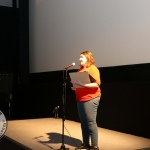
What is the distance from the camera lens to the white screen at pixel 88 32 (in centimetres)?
427

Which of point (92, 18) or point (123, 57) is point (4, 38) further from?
point (123, 57)

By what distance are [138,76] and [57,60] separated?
2.57m

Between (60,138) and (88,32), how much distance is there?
7.67ft

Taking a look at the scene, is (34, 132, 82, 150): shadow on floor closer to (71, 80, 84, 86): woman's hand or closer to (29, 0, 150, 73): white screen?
(71, 80, 84, 86): woman's hand

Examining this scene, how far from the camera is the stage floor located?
3309mm

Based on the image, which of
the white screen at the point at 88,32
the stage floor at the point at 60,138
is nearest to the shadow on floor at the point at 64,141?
the stage floor at the point at 60,138

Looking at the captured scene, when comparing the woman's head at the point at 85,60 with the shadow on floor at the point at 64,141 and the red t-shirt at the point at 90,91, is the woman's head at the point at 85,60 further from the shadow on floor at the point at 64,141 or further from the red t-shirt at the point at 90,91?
the shadow on floor at the point at 64,141

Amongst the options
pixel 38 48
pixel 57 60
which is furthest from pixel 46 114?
pixel 38 48

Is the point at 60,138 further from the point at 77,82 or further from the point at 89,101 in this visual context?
the point at 77,82

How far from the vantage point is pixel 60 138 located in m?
3.76

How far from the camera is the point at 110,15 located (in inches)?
188

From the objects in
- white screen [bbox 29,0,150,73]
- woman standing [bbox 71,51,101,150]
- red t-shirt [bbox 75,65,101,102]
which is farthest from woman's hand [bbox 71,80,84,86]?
white screen [bbox 29,0,150,73]

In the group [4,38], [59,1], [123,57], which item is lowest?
[123,57]

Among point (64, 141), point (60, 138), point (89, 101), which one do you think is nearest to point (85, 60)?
point (89, 101)
